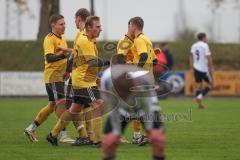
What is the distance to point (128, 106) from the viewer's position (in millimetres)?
10172

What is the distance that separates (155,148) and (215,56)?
33.1 meters

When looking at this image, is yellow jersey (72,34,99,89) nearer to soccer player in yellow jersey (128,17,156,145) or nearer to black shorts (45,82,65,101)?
soccer player in yellow jersey (128,17,156,145)

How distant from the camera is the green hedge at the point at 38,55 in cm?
4038

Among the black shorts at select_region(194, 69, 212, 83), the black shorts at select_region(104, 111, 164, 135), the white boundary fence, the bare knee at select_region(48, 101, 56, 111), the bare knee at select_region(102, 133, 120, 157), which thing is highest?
the black shorts at select_region(104, 111, 164, 135)

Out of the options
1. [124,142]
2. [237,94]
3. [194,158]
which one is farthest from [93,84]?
[237,94]

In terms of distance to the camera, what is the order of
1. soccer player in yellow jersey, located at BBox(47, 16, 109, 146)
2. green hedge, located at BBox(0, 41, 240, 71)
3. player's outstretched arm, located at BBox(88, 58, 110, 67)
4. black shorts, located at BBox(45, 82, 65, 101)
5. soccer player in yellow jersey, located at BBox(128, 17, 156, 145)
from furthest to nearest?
green hedge, located at BBox(0, 41, 240, 71), black shorts, located at BBox(45, 82, 65, 101), soccer player in yellow jersey, located at BBox(128, 17, 156, 145), soccer player in yellow jersey, located at BBox(47, 16, 109, 146), player's outstretched arm, located at BBox(88, 58, 110, 67)

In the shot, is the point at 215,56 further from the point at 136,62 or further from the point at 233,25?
the point at 136,62

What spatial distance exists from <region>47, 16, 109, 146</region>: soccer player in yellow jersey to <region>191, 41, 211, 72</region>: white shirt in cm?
1156

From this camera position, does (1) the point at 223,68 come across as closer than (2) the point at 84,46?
No

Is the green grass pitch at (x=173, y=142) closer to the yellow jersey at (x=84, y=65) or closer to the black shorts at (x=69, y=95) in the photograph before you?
the black shorts at (x=69, y=95)

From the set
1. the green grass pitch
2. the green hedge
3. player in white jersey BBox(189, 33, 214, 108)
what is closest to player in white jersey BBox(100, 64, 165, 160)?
the green grass pitch

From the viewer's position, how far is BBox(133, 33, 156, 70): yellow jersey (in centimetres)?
1401

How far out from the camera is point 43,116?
49.0 feet

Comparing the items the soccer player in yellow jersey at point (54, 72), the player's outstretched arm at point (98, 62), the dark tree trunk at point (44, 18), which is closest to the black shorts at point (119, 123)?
the player's outstretched arm at point (98, 62)
